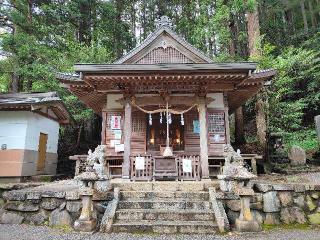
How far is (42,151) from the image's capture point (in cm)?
1530

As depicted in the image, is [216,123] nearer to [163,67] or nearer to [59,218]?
[163,67]

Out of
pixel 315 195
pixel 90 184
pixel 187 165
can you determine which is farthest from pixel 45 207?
pixel 315 195

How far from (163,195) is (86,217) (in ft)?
7.65

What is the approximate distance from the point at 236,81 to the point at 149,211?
631 centimetres

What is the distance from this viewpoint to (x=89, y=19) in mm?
23281

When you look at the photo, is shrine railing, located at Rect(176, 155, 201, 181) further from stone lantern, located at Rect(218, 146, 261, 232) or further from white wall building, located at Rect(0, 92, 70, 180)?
white wall building, located at Rect(0, 92, 70, 180)

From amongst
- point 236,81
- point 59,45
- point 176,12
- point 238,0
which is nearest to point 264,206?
point 236,81

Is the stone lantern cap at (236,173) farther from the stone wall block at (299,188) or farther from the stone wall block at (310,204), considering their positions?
the stone wall block at (310,204)

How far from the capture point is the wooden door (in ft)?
49.0

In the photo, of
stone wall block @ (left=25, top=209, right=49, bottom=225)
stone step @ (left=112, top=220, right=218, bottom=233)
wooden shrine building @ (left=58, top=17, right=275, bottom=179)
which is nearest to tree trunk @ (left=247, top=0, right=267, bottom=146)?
wooden shrine building @ (left=58, top=17, right=275, bottom=179)

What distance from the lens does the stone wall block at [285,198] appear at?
7734mm

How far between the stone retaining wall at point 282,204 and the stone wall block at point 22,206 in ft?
18.5

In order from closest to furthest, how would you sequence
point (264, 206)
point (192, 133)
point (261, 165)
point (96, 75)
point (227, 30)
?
point (264, 206) < point (96, 75) < point (192, 133) < point (261, 165) < point (227, 30)

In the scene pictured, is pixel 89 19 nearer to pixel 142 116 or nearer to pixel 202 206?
pixel 142 116
